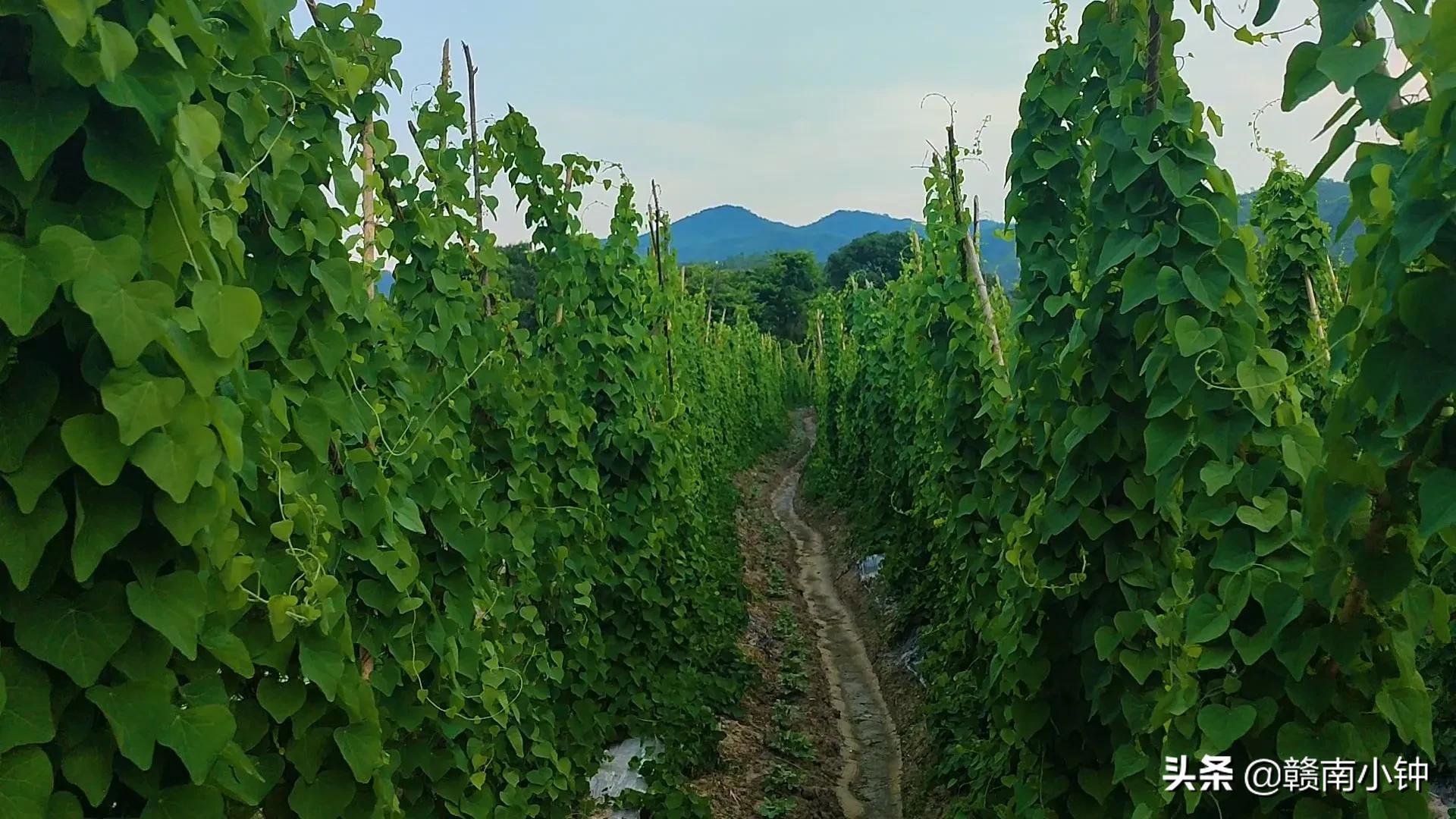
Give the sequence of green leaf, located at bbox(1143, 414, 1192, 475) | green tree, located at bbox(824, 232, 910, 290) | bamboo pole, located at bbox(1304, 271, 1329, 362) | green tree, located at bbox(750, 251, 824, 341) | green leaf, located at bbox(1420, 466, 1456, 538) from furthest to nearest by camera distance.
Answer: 1. green tree, located at bbox(824, 232, 910, 290)
2. green tree, located at bbox(750, 251, 824, 341)
3. bamboo pole, located at bbox(1304, 271, 1329, 362)
4. green leaf, located at bbox(1143, 414, 1192, 475)
5. green leaf, located at bbox(1420, 466, 1456, 538)

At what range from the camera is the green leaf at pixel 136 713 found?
146 cm

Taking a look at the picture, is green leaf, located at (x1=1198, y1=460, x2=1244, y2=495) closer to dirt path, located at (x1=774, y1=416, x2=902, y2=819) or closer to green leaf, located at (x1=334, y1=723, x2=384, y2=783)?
green leaf, located at (x1=334, y1=723, x2=384, y2=783)

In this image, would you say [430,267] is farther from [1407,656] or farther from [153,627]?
[1407,656]

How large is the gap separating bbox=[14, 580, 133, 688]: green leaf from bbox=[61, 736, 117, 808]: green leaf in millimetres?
116

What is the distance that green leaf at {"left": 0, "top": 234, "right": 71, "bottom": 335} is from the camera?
131cm

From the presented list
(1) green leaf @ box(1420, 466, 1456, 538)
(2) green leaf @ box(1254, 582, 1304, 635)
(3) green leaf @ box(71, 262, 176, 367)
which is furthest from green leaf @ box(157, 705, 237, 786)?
(2) green leaf @ box(1254, 582, 1304, 635)

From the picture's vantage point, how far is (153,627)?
4.99 ft

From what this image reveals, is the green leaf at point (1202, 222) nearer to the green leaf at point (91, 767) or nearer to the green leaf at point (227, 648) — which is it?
the green leaf at point (227, 648)

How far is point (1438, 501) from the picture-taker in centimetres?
164

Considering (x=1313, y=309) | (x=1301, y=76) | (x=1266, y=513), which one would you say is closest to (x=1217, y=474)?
(x=1266, y=513)

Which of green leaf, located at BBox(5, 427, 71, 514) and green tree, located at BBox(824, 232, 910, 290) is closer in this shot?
green leaf, located at BBox(5, 427, 71, 514)

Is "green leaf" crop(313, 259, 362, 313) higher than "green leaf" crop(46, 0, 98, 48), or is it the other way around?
"green leaf" crop(46, 0, 98, 48)

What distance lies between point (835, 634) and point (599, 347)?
167 inches

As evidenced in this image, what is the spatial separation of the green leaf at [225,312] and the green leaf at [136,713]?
0.52 metres
